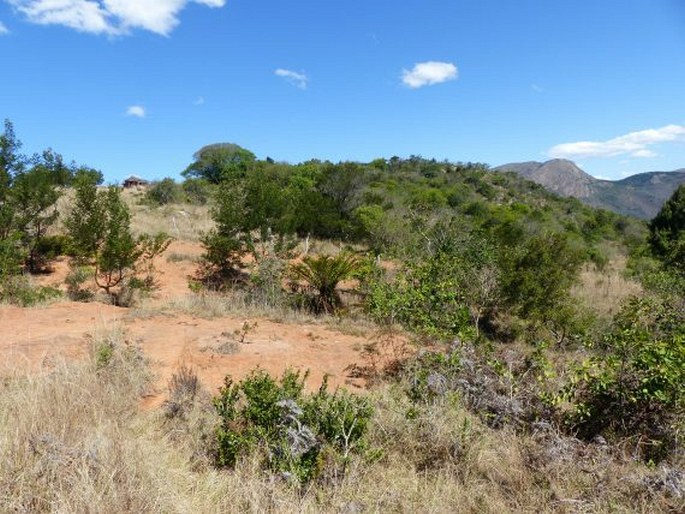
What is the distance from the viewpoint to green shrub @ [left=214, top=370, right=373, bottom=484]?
129 inches

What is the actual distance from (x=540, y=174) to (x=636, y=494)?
409ft

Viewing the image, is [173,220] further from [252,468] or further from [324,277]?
[252,468]

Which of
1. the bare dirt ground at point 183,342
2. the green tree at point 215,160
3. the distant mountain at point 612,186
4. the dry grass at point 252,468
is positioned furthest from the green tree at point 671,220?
the distant mountain at point 612,186

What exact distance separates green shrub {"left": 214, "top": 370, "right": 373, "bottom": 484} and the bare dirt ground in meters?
1.38

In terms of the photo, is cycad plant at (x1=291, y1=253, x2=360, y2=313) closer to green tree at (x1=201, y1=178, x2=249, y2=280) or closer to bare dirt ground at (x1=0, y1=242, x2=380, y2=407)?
bare dirt ground at (x1=0, y1=242, x2=380, y2=407)

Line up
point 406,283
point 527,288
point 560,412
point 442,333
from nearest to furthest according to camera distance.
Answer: point 560,412, point 442,333, point 406,283, point 527,288

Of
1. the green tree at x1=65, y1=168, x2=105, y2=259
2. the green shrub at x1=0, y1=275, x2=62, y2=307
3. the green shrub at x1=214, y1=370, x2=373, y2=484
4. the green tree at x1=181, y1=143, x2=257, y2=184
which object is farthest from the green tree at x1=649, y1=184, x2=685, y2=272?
the green tree at x1=181, y1=143, x2=257, y2=184

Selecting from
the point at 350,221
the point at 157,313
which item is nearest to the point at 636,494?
the point at 157,313

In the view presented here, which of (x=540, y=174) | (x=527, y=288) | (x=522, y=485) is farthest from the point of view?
(x=540, y=174)

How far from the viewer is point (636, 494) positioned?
9.77 ft

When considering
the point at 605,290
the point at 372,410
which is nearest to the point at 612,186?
the point at 605,290

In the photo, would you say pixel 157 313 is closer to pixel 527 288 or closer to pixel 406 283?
pixel 406 283

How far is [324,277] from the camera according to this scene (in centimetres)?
1035

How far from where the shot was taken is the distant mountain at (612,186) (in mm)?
78500
